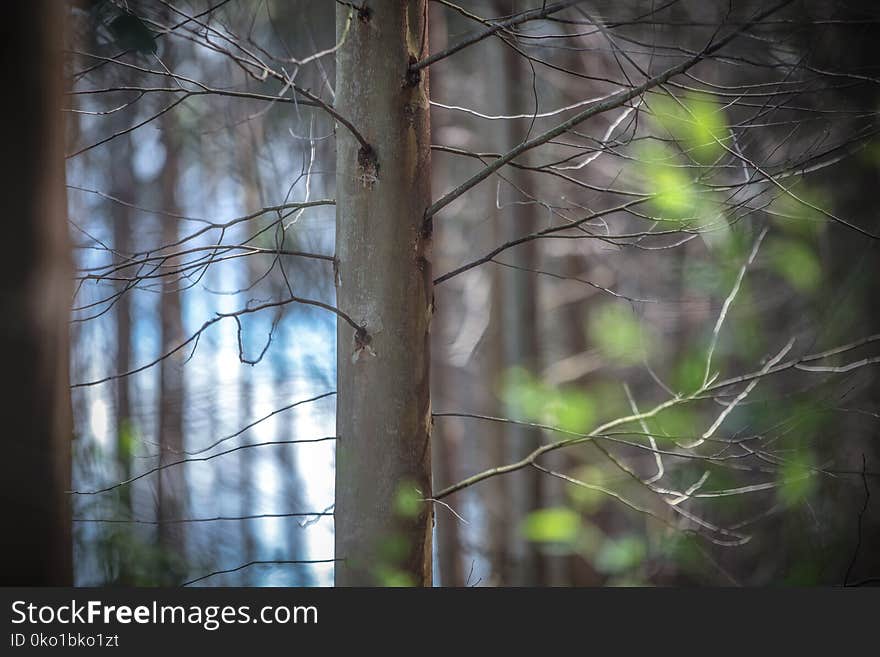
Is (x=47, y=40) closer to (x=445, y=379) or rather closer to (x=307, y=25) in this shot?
(x=307, y=25)

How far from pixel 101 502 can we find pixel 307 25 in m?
1.45

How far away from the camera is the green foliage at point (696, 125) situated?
1.52 meters

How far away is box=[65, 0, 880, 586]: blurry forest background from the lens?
156 cm

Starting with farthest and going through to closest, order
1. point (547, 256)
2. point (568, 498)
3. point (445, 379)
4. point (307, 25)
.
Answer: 1. point (445, 379)
2. point (547, 256)
3. point (568, 498)
4. point (307, 25)

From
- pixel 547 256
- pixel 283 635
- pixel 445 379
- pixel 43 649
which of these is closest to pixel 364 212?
pixel 283 635

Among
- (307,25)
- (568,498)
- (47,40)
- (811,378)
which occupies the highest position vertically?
(307,25)

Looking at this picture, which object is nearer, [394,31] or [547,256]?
[394,31]

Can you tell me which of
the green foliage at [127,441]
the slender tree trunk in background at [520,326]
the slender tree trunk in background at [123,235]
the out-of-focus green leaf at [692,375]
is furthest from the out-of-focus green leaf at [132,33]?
the slender tree trunk in background at [520,326]

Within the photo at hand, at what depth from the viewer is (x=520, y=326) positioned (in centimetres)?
409

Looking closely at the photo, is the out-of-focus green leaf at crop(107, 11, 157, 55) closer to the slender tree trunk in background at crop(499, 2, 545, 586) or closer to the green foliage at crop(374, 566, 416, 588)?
the green foliage at crop(374, 566, 416, 588)

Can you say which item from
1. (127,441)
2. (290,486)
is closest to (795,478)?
(127,441)

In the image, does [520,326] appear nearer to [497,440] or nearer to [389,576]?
[497,440]

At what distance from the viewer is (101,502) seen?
1905 millimetres

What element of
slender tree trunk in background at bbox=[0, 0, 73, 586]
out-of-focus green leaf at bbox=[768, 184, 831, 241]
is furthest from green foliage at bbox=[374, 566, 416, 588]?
out-of-focus green leaf at bbox=[768, 184, 831, 241]
